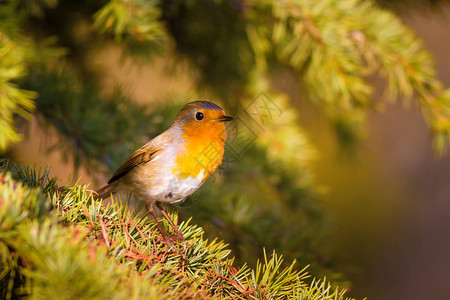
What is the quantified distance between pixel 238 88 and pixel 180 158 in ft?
2.88

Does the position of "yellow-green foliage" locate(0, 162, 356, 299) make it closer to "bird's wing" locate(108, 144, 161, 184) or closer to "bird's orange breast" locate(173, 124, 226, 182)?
"bird's orange breast" locate(173, 124, 226, 182)

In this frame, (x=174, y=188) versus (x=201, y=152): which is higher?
(x=201, y=152)

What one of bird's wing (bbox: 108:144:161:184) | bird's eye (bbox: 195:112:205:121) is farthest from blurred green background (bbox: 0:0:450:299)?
bird's eye (bbox: 195:112:205:121)

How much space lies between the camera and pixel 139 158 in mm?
2020

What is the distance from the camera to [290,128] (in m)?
2.71

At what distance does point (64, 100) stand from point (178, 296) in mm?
1210

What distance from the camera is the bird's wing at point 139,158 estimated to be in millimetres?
1959

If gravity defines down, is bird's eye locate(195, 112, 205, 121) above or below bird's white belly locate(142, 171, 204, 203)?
above

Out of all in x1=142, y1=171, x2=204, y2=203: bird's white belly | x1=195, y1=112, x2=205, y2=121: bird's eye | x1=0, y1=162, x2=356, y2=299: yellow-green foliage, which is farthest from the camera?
x1=195, y1=112, x2=205, y2=121: bird's eye

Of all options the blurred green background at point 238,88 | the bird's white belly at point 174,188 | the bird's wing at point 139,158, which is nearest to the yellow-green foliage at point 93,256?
the blurred green background at point 238,88

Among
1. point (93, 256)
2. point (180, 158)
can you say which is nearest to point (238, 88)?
point (180, 158)

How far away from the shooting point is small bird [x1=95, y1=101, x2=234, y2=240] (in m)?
Result: 1.84

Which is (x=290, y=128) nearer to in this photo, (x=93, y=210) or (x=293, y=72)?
(x=293, y=72)

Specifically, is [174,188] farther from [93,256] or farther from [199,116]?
[93,256]
